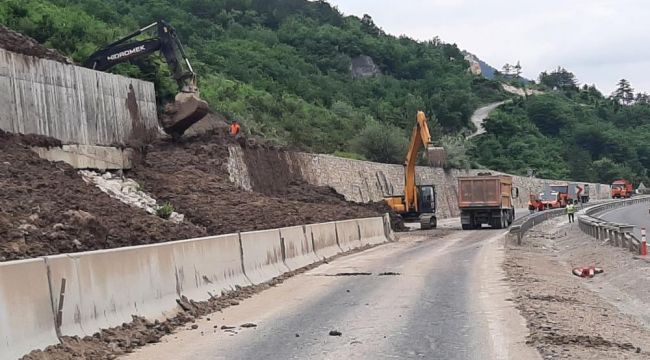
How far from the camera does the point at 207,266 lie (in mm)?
13234

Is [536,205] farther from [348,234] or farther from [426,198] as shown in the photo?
[348,234]

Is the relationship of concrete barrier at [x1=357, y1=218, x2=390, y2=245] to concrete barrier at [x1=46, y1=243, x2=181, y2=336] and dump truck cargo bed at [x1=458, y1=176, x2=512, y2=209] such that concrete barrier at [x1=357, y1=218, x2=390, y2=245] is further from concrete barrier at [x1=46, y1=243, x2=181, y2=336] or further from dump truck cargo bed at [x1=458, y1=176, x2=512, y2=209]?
concrete barrier at [x1=46, y1=243, x2=181, y2=336]

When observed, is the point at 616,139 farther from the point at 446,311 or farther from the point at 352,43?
the point at 446,311

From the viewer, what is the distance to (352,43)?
142 m

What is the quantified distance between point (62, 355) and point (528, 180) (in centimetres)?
8911

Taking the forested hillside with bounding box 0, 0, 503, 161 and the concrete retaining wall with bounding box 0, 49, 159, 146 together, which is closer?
the concrete retaining wall with bounding box 0, 49, 159, 146

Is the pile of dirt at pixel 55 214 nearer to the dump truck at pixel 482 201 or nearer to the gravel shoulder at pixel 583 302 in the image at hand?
the gravel shoulder at pixel 583 302

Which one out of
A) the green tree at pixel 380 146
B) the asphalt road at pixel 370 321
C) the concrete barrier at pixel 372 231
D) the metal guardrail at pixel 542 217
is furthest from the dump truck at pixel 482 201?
the green tree at pixel 380 146

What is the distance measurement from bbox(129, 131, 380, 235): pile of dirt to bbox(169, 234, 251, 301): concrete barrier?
28.2ft

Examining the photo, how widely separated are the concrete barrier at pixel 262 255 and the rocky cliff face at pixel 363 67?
398ft

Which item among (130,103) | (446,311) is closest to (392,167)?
(130,103)

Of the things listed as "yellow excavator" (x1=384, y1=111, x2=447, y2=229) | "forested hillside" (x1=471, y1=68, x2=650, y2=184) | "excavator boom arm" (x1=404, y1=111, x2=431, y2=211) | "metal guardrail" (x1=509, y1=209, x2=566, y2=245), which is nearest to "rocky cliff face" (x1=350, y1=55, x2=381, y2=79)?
"forested hillside" (x1=471, y1=68, x2=650, y2=184)

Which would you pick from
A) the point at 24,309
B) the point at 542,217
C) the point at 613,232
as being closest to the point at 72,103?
the point at 613,232

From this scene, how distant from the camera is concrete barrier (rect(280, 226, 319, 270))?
1888cm
